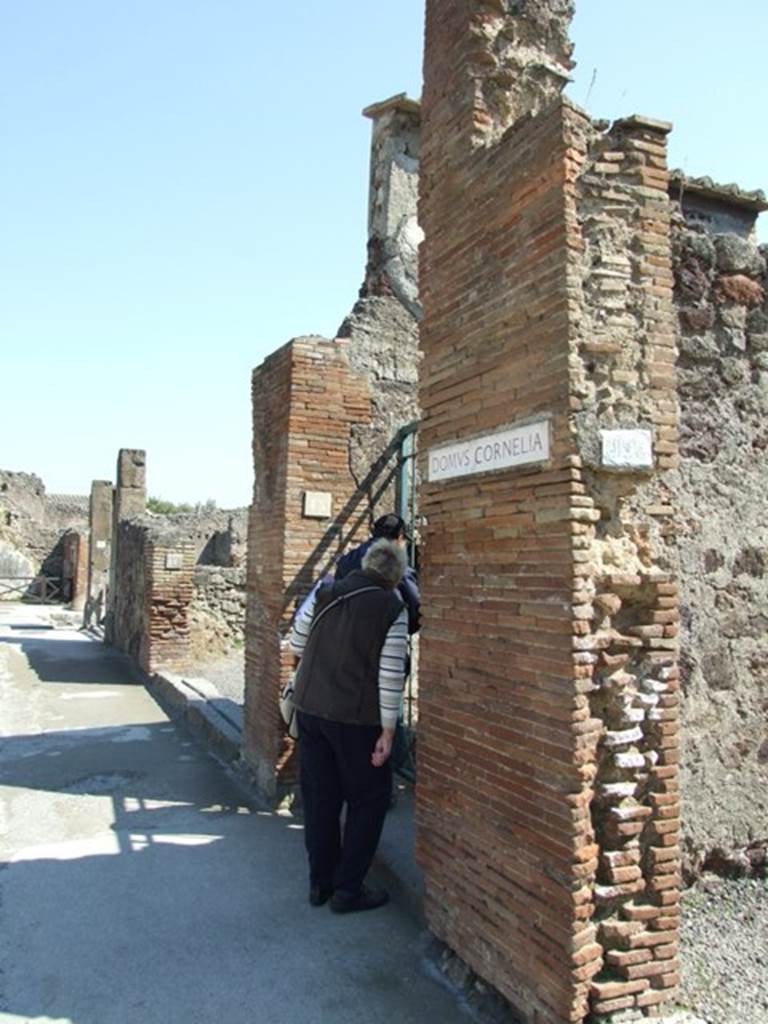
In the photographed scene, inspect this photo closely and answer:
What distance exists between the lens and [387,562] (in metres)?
4.43

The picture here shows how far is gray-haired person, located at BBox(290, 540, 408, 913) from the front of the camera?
424 cm

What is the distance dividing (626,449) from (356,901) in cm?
262

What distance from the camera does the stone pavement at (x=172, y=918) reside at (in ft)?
11.1

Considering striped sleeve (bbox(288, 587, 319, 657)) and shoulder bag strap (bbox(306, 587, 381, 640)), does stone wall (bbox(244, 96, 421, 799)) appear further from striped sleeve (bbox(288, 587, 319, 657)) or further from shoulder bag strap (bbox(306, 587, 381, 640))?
Result: shoulder bag strap (bbox(306, 587, 381, 640))

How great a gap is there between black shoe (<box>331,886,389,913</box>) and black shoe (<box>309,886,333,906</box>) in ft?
0.23

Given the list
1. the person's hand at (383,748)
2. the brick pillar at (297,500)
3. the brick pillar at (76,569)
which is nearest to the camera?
the person's hand at (383,748)

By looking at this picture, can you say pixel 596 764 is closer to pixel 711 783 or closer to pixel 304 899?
pixel 711 783

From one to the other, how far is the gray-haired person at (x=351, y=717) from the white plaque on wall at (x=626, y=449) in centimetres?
157

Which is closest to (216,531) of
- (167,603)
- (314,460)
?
(167,603)

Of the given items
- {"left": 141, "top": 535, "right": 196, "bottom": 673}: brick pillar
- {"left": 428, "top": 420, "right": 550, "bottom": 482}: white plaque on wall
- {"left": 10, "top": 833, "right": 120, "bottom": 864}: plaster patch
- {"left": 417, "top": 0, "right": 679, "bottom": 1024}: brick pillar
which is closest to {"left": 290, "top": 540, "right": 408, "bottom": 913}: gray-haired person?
{"left": 417, "top": 0, "right": 679, "bottom": 1024}: brick pillar

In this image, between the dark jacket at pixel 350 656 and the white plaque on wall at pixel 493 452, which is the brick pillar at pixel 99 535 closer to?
the dark jacket at pixel 350 656

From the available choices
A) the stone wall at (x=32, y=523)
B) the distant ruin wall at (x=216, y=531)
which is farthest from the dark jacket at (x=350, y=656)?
the stone wall at (x=32, y=523)

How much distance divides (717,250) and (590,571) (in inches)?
84.8

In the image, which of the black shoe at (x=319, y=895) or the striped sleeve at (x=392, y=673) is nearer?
the striped sleeve at (x=392, y=673)
